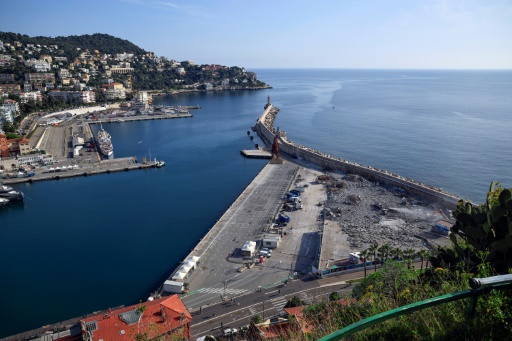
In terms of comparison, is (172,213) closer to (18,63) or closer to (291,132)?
(291,132)

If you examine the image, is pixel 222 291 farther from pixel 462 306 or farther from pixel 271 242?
pixel 462 306

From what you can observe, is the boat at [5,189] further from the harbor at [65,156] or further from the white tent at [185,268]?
the white tent at [185,268]

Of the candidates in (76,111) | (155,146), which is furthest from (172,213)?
(76,111)

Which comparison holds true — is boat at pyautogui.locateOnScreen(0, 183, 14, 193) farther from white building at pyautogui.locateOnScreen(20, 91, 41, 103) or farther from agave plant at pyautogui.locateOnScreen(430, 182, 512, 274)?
white building at pyautogui.locateOnScreen(20, 91, 41, 103)

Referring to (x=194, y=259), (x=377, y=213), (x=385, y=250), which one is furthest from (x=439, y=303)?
(x=377, y=213)

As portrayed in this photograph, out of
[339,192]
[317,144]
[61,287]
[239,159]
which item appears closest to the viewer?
[61,287]
